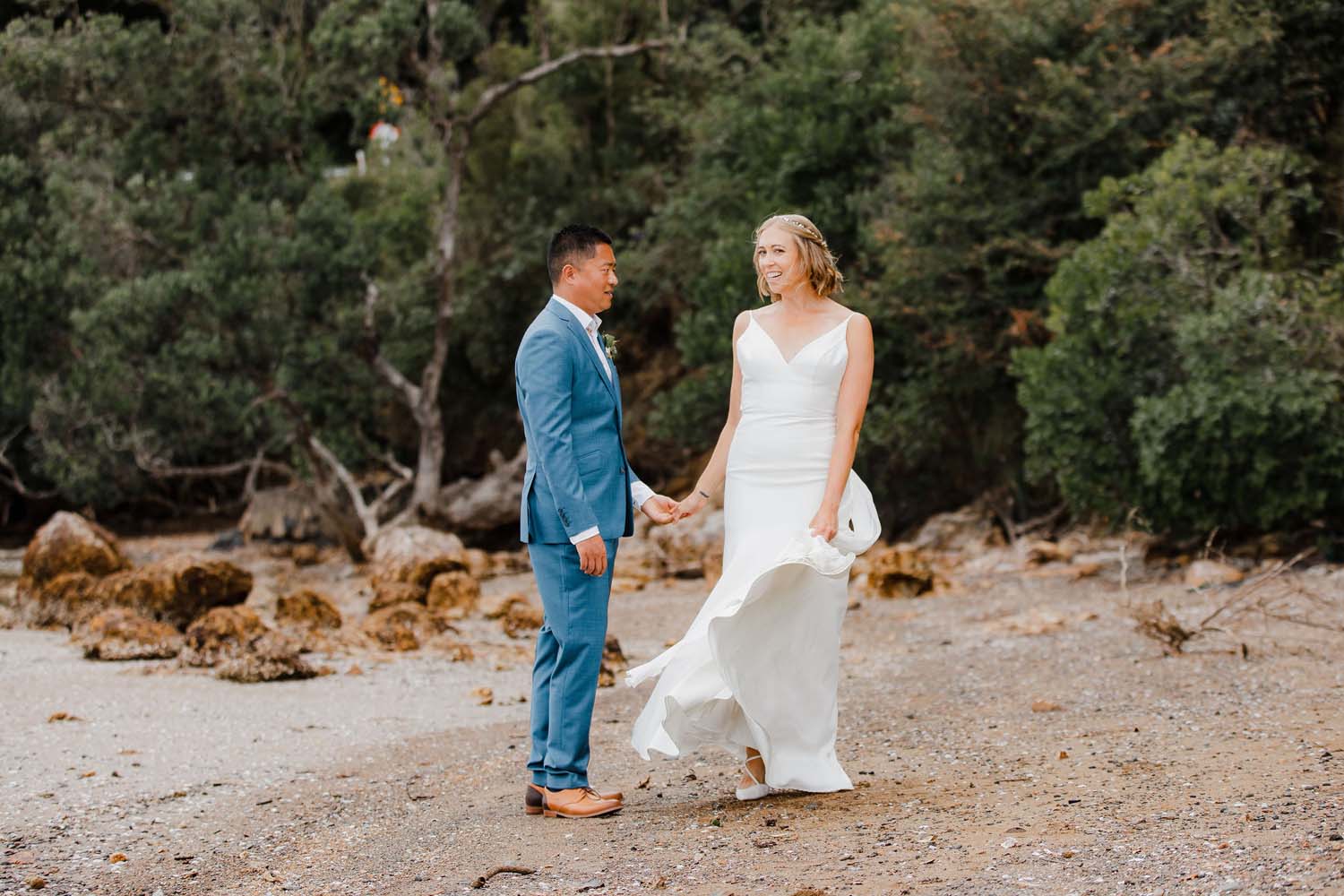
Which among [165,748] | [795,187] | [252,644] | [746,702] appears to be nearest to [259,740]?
[165,748]

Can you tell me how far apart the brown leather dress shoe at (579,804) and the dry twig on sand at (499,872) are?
0.60 metres

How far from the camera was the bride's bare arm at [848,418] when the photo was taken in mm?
4852

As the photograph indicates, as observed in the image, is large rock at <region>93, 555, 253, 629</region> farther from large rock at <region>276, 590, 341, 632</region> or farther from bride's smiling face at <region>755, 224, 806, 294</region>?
bride's smiling face at <region>755, 224, 806, 294</region>

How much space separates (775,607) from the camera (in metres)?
4.87

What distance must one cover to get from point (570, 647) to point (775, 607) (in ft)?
2.55

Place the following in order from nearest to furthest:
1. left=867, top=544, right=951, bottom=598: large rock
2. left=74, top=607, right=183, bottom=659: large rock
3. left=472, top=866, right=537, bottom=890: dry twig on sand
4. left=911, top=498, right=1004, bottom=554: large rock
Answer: left=472, top=866, right=537, bottom=890: dry twig on sand < left=74, top=607, right=183, bottom=659: large rock < left=867, top=544, right=951, bottom=598: large rock < left=911, top=498, right=1004, bottom=554: large rock

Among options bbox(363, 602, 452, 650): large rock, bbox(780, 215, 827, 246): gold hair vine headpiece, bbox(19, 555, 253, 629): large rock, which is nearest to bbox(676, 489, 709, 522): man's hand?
bbox(780, 215, 827, 246): gold hair vine headpiece

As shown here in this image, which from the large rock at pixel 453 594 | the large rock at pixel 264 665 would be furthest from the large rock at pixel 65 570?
the large rock at pixel 264 665

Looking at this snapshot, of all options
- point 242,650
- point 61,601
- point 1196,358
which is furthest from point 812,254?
point 61,601

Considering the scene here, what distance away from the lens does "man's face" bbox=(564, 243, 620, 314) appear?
16.5 ft

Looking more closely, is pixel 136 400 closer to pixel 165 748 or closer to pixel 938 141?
pixel 938 141

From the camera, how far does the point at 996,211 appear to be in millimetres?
14508

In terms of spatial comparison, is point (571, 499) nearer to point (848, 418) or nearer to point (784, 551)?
point (784, 551)

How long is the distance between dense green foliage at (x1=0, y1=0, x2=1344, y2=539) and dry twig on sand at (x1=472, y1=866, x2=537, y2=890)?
27.7 feet
